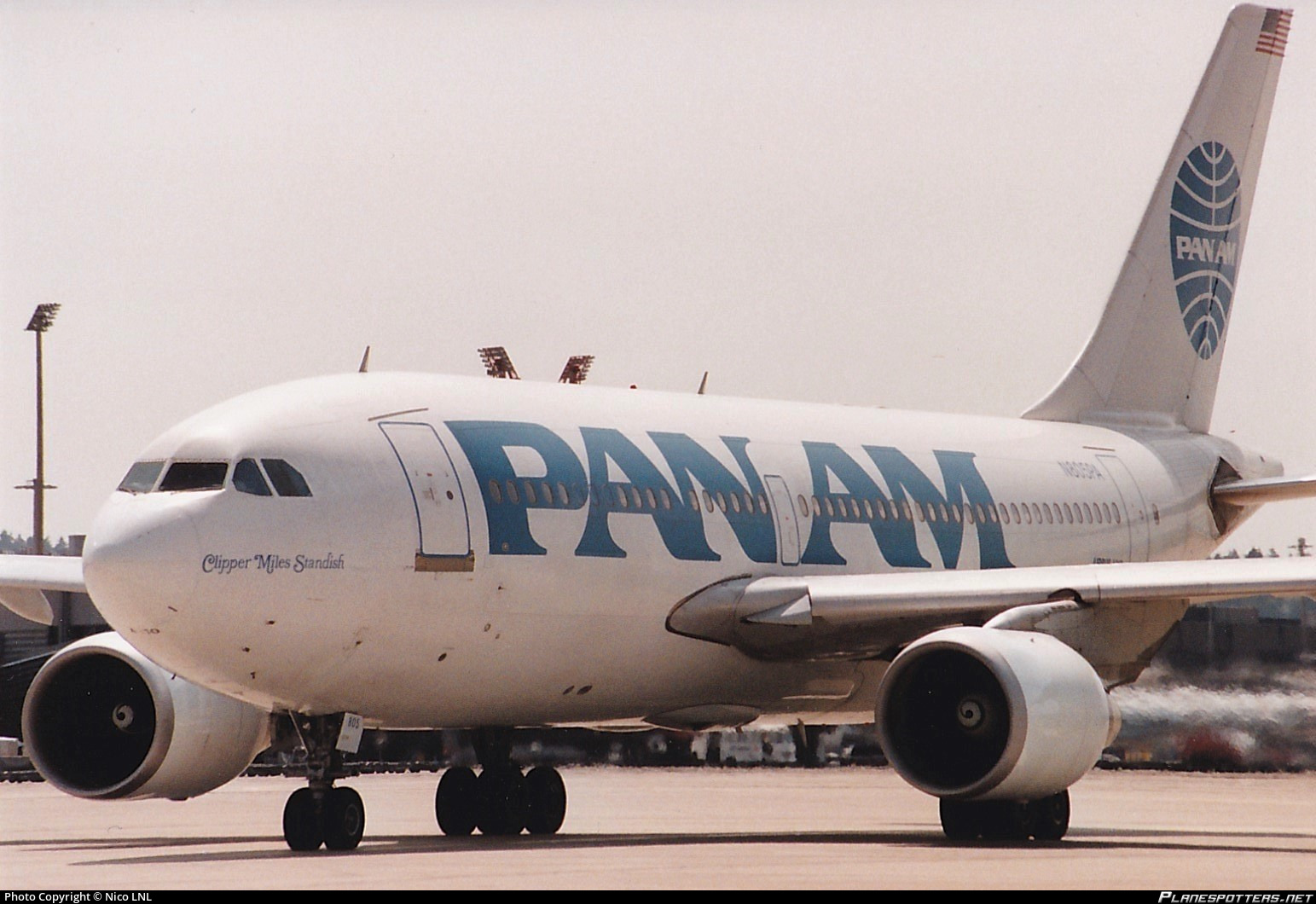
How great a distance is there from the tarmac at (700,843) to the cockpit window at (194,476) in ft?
9.00

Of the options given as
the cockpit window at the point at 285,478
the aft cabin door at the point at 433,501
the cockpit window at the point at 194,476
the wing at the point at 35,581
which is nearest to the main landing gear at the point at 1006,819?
the aft cabin door at the point at 433,501

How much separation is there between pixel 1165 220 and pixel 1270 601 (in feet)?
20.2

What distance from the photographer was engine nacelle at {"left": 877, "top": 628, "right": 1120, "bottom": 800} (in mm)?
16875

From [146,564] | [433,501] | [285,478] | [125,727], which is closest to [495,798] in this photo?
[125,727]

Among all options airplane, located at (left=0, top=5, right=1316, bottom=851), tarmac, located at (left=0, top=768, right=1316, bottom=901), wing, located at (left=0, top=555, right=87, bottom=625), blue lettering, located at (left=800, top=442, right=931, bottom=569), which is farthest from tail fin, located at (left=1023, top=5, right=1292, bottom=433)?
wing, located at (left=0, top=555, right=87, bottom=625)

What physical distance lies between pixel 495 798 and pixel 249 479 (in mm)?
5106

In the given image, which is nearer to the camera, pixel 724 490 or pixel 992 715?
pixel 992 715

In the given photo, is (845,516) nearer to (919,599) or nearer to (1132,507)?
(919,599)

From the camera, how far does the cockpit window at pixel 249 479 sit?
52.1ft

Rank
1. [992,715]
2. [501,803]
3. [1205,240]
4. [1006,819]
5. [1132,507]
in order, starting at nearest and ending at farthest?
[992,715] < [1006,819] < [501,803] < [1132,507] < [1205,240]

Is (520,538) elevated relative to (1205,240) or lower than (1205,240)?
lower

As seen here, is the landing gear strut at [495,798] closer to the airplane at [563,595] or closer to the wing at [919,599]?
the airplane at [563,595]

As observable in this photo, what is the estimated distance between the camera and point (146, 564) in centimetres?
1531

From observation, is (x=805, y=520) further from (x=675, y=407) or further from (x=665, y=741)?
(x=665, y=741)
